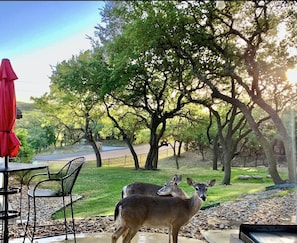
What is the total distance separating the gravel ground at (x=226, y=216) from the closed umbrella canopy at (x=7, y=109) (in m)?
1.07

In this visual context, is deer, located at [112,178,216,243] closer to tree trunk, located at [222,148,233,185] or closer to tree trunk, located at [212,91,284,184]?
tree trunk, located at [212,91,284,184]

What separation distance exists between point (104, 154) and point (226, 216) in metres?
1.69

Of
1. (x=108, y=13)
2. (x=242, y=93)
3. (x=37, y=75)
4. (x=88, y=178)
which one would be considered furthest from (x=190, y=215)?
(x=242, y=93)

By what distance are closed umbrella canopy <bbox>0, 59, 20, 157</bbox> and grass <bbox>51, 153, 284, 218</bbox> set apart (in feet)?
5.73

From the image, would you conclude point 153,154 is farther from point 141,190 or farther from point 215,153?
point 141,190

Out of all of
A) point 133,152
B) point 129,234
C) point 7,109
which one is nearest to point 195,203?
point 129,234

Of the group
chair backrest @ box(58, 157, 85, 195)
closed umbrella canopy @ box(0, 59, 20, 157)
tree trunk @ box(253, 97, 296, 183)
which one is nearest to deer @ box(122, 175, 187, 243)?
chair backrest @ box(58, 157, 85, 195)

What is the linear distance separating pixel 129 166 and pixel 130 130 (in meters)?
0.65

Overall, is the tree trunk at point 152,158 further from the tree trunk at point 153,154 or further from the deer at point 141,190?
the deer at point 141,190

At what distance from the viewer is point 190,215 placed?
255 cm

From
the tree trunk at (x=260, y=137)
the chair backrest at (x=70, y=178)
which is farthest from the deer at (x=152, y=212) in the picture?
the tree trunk at (x=260, y=137)

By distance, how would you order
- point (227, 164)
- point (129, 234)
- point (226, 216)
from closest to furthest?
point (129, 234) < point (226, 216) < point (227, 164)

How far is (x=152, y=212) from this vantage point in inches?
96.7

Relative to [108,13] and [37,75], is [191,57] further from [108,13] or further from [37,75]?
[37,75]
